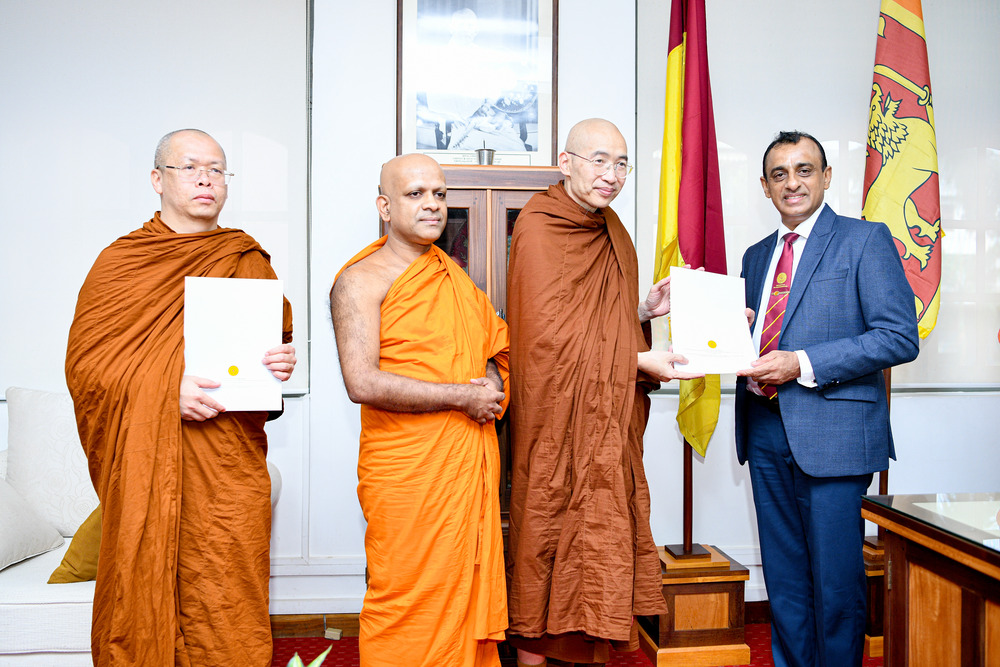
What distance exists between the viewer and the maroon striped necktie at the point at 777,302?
7.04ft

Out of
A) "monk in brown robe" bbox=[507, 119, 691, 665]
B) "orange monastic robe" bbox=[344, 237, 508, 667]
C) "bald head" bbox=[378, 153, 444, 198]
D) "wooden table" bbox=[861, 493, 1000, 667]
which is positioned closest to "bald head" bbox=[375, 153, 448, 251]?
"bald head" bbox=[378, 153, 444, 198]

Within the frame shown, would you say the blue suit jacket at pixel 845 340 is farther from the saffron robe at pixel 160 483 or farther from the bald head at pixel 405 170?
the saffron robe at pixel 160 483

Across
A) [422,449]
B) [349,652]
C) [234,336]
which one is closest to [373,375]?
[422,449]

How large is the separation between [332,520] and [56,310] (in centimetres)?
154

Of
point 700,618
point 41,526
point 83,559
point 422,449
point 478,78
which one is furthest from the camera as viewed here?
point 478,78

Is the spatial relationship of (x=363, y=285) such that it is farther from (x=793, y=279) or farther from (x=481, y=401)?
(x=793, y=279)

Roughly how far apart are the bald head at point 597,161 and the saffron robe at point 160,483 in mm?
1111

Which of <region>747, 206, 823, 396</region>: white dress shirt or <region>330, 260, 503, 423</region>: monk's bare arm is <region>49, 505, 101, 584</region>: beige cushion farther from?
<region>747, 206, 823, 396</region>: white dress shirt

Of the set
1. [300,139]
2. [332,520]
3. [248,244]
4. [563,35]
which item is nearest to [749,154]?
[563,35]

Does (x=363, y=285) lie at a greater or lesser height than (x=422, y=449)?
greater

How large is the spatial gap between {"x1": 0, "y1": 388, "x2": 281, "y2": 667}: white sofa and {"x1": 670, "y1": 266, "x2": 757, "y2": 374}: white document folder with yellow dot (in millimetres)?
1675

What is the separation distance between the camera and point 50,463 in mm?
2641

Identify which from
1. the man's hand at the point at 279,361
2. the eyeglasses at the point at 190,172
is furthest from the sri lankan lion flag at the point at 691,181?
the eyeglasses at the point at 190,172

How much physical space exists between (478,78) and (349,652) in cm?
251
